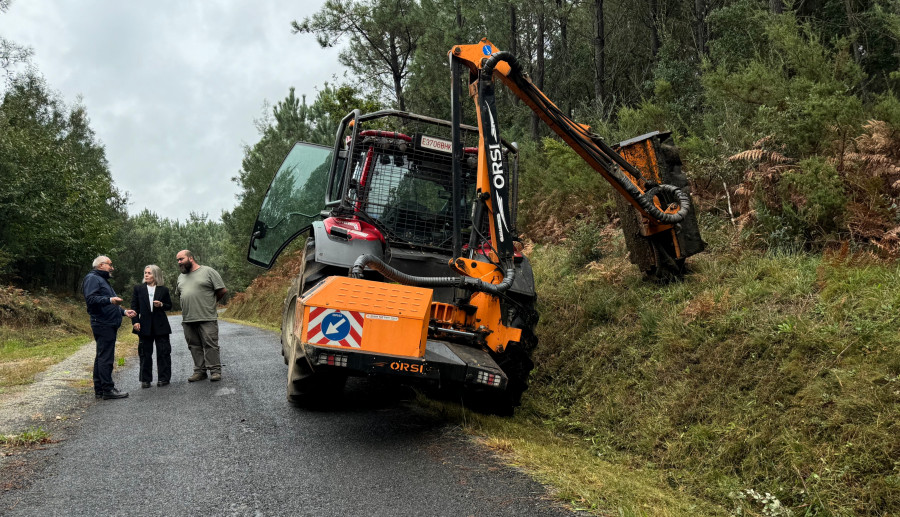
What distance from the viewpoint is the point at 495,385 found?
488 centimetres

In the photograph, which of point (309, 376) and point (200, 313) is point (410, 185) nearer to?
point (309, 376)

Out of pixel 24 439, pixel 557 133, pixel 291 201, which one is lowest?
pixel 24 439

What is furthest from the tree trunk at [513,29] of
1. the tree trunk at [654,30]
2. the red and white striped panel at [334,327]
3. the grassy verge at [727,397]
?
the red and white striped panel at [334,327]

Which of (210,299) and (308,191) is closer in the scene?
(308,191)

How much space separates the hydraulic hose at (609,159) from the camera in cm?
617

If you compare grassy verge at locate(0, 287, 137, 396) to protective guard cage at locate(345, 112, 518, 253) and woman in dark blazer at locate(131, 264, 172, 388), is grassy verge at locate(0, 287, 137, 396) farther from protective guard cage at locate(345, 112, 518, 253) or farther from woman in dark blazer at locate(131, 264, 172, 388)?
protective guard cage at locate(345, 112, 518, 253)

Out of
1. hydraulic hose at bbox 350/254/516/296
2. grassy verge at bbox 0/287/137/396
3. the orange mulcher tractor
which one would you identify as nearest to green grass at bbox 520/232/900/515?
the orange mulcher tractor

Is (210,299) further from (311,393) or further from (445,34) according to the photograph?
(445,34)

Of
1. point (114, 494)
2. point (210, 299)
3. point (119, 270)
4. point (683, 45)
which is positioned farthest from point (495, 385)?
point (119, 270)

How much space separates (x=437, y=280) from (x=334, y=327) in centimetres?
118

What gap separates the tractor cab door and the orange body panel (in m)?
2.87

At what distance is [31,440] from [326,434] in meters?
2.42

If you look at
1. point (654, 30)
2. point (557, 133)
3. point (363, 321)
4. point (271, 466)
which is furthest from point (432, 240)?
point (654, 30)

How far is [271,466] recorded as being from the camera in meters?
4.52
